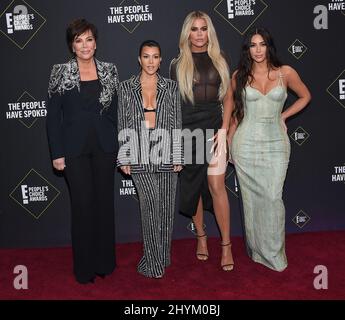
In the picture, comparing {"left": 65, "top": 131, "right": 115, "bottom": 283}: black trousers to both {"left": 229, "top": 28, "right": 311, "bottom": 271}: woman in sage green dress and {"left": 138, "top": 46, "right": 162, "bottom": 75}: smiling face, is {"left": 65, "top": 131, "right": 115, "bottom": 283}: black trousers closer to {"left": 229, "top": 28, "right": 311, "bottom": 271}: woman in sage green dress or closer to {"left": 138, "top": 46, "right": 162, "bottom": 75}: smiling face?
{"left": 138, "top": 46, "right": 162, "bottom": 75}: smiling face

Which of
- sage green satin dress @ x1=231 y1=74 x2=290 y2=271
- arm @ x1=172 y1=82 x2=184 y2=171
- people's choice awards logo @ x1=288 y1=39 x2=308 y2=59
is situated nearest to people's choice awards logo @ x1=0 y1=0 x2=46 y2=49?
arm @ x1=172 y1=82 x2=184 y2=171

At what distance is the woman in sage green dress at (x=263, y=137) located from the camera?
3.59 metres

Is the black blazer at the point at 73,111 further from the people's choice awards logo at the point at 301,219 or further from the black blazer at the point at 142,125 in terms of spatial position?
the people's choice awards logo at the point at 301,219

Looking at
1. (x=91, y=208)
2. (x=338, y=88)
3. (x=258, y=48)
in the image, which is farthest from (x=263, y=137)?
(x=91, y=208)

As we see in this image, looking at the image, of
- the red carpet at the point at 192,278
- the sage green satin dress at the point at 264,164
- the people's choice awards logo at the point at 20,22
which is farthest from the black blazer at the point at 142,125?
the people's choice awards logo at the point at 20,22

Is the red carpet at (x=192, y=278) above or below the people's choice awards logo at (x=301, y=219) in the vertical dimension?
below

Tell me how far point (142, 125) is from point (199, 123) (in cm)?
52

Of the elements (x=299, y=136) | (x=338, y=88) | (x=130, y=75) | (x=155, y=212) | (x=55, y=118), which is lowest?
(x=155, y=212)

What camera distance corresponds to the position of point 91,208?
3.60 m

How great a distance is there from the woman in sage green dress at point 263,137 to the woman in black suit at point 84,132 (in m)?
1.05

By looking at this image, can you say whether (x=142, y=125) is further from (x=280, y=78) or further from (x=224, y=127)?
(x=280, y=78)

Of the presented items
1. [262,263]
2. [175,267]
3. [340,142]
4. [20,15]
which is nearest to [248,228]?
[262,263]

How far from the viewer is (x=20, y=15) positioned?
13.6 feet

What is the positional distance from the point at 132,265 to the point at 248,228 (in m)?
1.09
